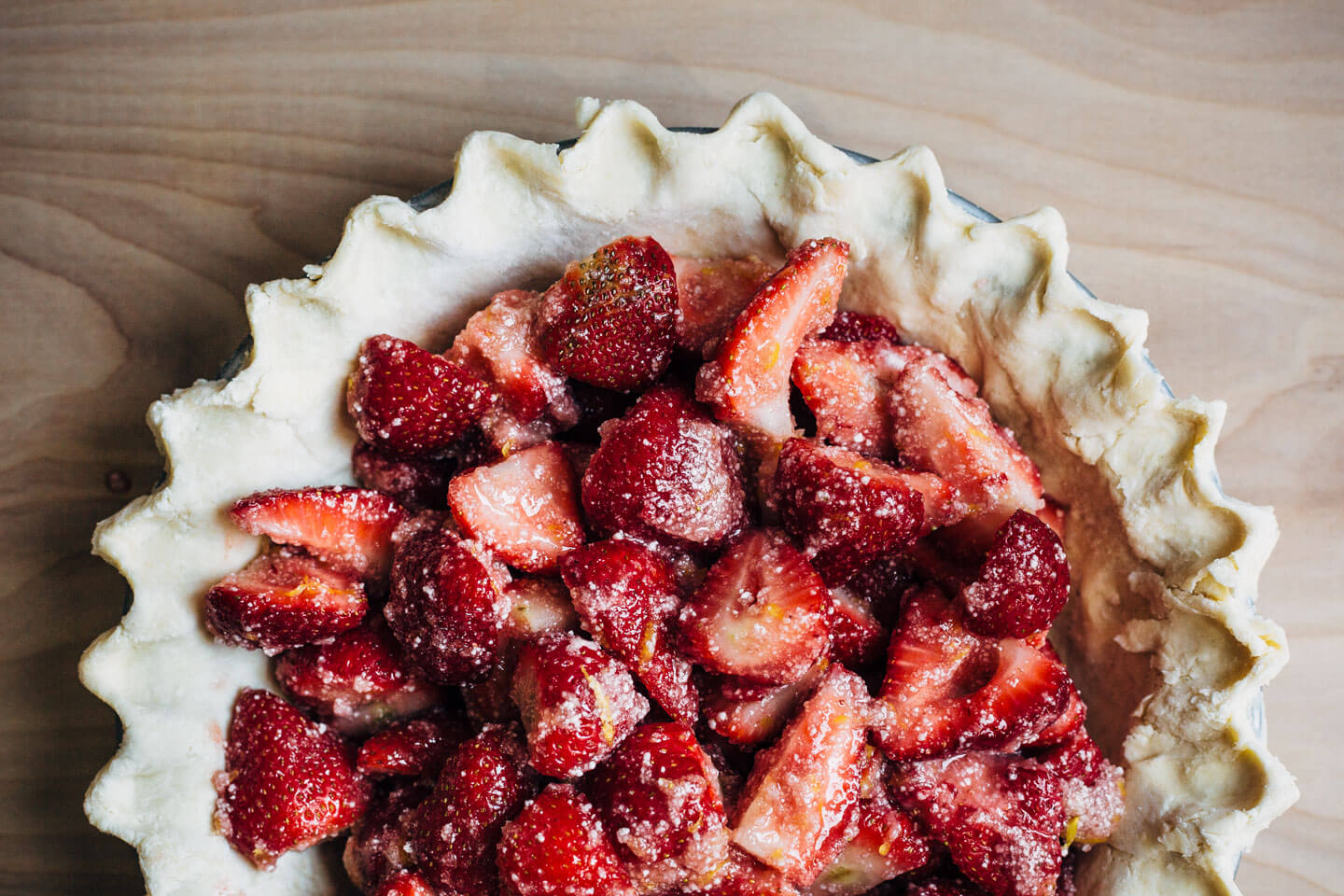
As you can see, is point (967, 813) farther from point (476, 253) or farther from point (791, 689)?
point (476, 253)

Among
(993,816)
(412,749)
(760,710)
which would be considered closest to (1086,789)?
(993,816)

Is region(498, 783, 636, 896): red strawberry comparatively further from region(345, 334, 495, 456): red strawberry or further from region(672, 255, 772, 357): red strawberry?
region(672, 255, 772, 357): red strawberry

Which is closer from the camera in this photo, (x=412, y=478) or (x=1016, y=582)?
(x=1016, y=582)

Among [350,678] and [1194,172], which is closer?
[350,678]

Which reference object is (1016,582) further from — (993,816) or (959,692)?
(993,816)

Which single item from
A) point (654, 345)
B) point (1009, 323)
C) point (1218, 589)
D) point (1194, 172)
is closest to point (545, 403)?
point (654, 345)

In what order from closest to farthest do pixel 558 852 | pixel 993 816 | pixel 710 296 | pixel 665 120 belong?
1. pixel 558 852
2. pixel 993 816
3. pixel 710 296
4. pixel 665 120

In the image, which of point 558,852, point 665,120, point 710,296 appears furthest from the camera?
point 665,120

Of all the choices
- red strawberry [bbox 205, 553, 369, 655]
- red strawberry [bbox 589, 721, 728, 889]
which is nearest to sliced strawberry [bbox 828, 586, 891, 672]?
red strawberry [bbox 589, 721, 728, 889]
